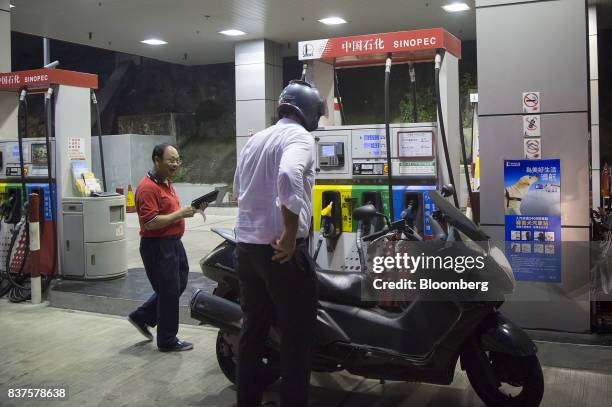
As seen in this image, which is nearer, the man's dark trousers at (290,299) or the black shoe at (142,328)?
the man's dark trousers at (290,299)

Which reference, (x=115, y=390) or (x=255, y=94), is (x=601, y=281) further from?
(x=255, y=94)

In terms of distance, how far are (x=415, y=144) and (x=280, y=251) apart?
2.47m

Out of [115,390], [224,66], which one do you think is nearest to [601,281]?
[115,390]

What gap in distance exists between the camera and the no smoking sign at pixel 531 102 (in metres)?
4.52

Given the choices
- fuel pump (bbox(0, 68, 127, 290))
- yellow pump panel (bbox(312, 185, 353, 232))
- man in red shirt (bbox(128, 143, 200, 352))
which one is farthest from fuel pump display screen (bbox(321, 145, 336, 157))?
fuel pump (bbox(0, 68, 127, 290))

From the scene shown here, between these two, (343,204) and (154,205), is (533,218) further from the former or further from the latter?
(154,205)

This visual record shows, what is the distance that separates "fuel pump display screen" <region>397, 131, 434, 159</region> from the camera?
495 centimetres

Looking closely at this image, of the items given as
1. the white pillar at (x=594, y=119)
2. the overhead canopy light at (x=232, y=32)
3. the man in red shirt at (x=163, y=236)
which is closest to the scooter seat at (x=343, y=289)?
the man in red shirt at (x=163, y=236)

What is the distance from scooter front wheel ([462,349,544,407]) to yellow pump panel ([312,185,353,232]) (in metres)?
2.02

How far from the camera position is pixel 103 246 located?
6.57m

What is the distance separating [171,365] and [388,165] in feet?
6.77

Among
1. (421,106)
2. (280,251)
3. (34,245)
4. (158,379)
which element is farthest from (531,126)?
(421,106)

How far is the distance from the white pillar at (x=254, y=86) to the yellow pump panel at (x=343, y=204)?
962 cm

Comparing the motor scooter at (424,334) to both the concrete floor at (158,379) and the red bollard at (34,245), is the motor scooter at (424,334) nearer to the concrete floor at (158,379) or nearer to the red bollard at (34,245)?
the concrete floor at (158,379)
